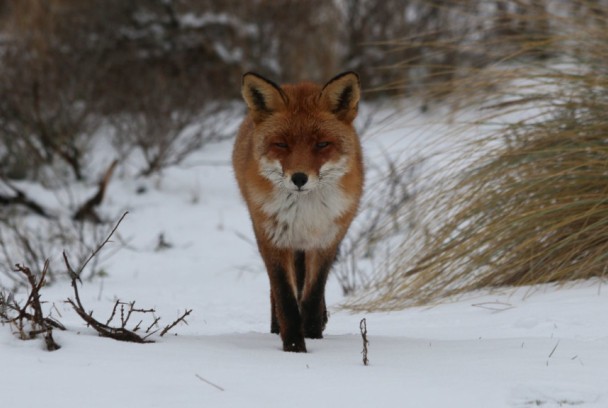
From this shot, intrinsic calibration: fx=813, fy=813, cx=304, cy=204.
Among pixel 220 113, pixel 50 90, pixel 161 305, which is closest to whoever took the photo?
pixel 161 305

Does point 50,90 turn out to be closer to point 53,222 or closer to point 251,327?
point 53,222

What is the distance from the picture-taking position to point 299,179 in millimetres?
3484

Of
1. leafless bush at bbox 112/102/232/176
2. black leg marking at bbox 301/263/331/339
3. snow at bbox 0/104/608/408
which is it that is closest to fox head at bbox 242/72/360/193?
black leg marking at bbox 301/263/331/339

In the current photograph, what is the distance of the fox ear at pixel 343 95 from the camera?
3.72m

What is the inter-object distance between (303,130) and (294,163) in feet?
0.61

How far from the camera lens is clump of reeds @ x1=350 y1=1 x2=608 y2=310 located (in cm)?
463

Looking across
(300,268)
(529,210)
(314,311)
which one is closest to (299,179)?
(314,311)

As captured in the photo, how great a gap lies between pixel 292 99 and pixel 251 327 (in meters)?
1.85

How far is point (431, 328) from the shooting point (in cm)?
427

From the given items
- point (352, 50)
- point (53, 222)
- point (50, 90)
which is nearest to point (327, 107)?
point (53, 222)

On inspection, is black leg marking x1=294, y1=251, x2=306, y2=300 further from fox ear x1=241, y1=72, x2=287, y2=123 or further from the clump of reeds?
fox ear x1=241, y1=72, x2=287, y2=123

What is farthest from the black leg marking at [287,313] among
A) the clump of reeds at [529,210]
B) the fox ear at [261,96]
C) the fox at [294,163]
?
the clump of reeds at [529,210]

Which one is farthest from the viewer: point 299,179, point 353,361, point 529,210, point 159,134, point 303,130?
point 159,134

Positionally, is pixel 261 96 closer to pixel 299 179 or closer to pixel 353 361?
pixel 299 179
